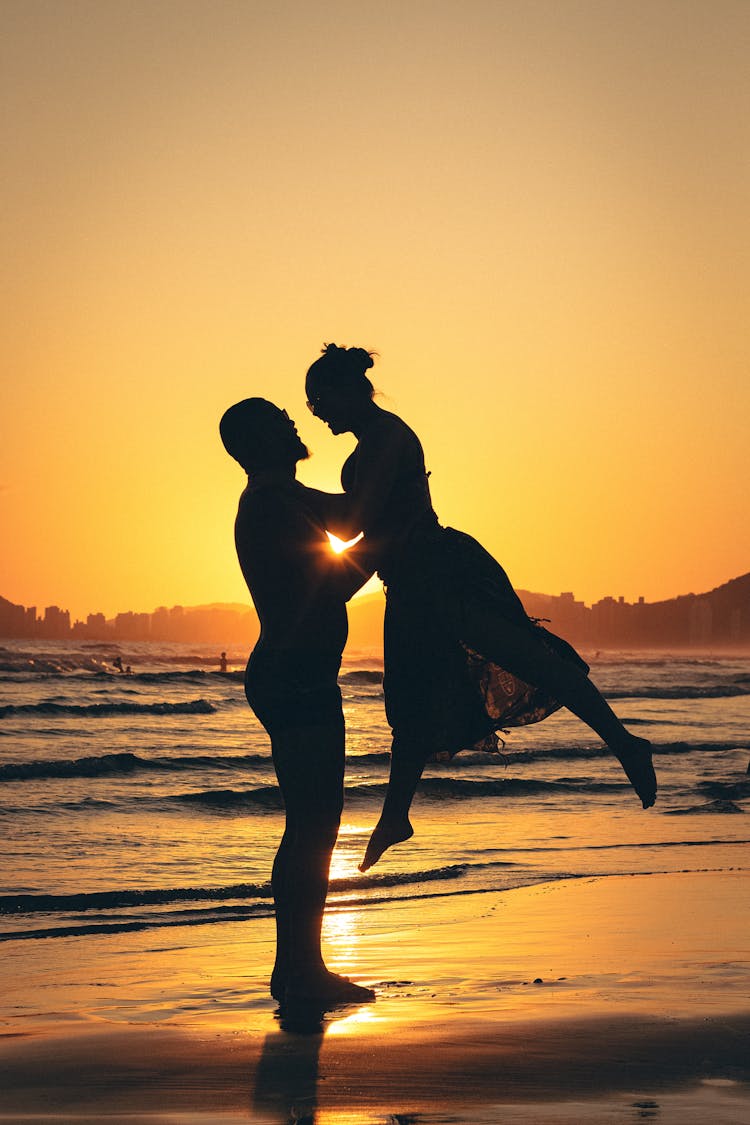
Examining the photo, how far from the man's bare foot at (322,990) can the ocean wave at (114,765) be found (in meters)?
13.4

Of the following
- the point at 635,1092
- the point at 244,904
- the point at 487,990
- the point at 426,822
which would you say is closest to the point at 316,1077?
the point at 635,1092

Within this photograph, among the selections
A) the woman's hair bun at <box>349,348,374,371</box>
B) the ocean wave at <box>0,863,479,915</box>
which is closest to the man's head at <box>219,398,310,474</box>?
the woman's hair bun at <box>349,348,374,371</box>

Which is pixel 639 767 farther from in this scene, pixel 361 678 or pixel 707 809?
pixel 361 678

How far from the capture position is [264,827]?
1412 cm

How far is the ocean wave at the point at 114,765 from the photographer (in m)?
18.5

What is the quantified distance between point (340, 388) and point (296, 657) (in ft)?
3.64

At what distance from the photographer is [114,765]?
19812 mm

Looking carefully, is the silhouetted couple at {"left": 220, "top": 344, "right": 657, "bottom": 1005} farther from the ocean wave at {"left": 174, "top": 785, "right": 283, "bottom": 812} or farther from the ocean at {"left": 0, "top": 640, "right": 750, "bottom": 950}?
the ocean wave at {"left": 174, "top": 785, "right": 283, "bottom": 812}

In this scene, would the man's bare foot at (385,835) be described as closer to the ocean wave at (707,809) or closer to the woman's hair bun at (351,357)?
A: the woman's hair bun at (351,357)

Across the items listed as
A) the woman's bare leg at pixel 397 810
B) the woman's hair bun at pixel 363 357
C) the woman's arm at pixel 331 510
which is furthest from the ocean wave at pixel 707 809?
the woman's arm at pixel 331 510

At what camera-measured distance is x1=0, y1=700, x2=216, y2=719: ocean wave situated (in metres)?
31.4

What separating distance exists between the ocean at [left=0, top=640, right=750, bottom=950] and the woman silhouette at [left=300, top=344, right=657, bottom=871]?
3249 mm

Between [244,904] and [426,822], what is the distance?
5.11m

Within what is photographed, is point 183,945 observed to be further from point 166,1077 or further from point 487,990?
point 166,1077
